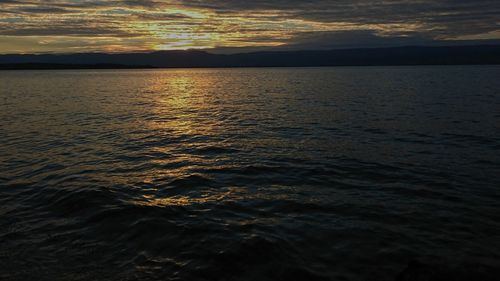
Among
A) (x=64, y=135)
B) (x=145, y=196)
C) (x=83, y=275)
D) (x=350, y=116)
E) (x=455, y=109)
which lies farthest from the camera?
(x=455, y=109)

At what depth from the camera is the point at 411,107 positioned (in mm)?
49906

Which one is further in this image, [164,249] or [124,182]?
[124,182]

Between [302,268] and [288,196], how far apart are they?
20.1 ft

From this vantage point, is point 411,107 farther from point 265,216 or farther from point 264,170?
point 265,216

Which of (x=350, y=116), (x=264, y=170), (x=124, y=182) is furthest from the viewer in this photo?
(x=350, y=116)

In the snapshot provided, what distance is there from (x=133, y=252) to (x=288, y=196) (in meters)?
7.42

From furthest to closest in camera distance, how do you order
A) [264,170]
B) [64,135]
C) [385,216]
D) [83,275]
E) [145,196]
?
[64,135], [264,170], [145,196], [385,216], [83,275]

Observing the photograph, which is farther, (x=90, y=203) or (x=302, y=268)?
(x=90, y=203)

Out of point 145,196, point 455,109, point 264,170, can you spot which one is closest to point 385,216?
point 264,170

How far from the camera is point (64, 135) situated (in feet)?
108

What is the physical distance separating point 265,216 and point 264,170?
22.3 feet

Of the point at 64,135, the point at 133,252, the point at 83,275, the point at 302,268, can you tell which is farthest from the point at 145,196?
the point at 64,135

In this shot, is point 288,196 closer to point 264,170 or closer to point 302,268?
point 264,170

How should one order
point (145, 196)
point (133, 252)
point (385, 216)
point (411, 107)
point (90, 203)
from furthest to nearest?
point (411, 107) → point (145, 196) → point (90, 203) → point (385, 216) → point (133, 252)
